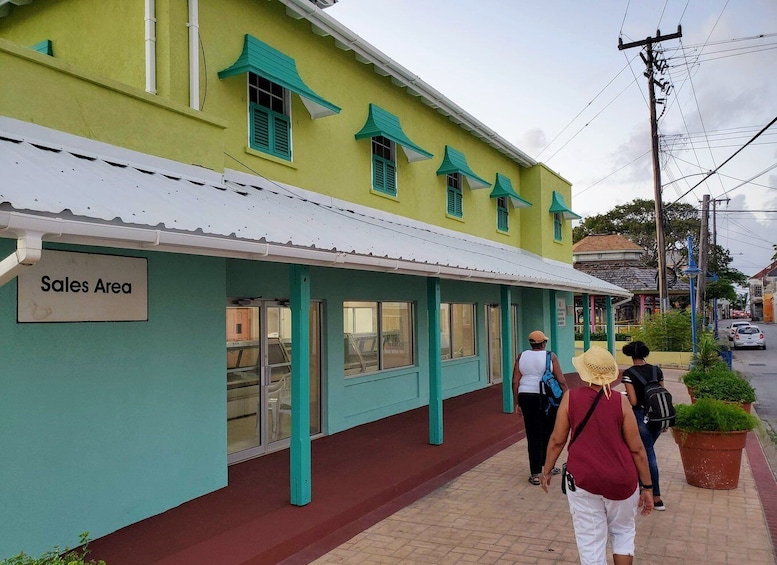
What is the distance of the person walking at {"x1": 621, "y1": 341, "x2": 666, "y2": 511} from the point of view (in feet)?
18.8

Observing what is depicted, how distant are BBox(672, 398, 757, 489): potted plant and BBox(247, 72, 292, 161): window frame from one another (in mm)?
5995

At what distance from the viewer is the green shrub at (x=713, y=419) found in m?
6.48

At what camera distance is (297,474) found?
5.68 metres

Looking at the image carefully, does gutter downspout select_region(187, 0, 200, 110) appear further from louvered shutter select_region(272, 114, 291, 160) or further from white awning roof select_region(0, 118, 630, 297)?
louvered shutter select_region(272, 114, 291, 160)

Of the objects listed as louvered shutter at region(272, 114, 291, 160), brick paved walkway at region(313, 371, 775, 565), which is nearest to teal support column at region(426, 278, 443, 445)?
brick paved walkway at region(313, 371, 775, 565)

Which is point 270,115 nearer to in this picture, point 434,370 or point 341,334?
point 341,334

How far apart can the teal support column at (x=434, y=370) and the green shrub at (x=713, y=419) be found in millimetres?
2987

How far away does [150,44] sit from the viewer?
20.8 ft

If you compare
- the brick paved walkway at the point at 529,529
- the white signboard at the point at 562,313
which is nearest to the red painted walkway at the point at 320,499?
the brick paved walkway at the point at 529,529

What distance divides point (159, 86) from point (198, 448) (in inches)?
152

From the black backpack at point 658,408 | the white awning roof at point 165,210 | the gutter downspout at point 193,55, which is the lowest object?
the black backpack at point 658,408

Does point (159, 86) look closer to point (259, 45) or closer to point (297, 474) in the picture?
point (259, 45)

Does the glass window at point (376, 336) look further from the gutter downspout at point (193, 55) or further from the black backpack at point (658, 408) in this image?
the black backpack at point (658, 408)

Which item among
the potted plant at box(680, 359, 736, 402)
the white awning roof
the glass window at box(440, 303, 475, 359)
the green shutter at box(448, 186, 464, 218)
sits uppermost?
the green shutter at box(448, 186, 464, 218)
